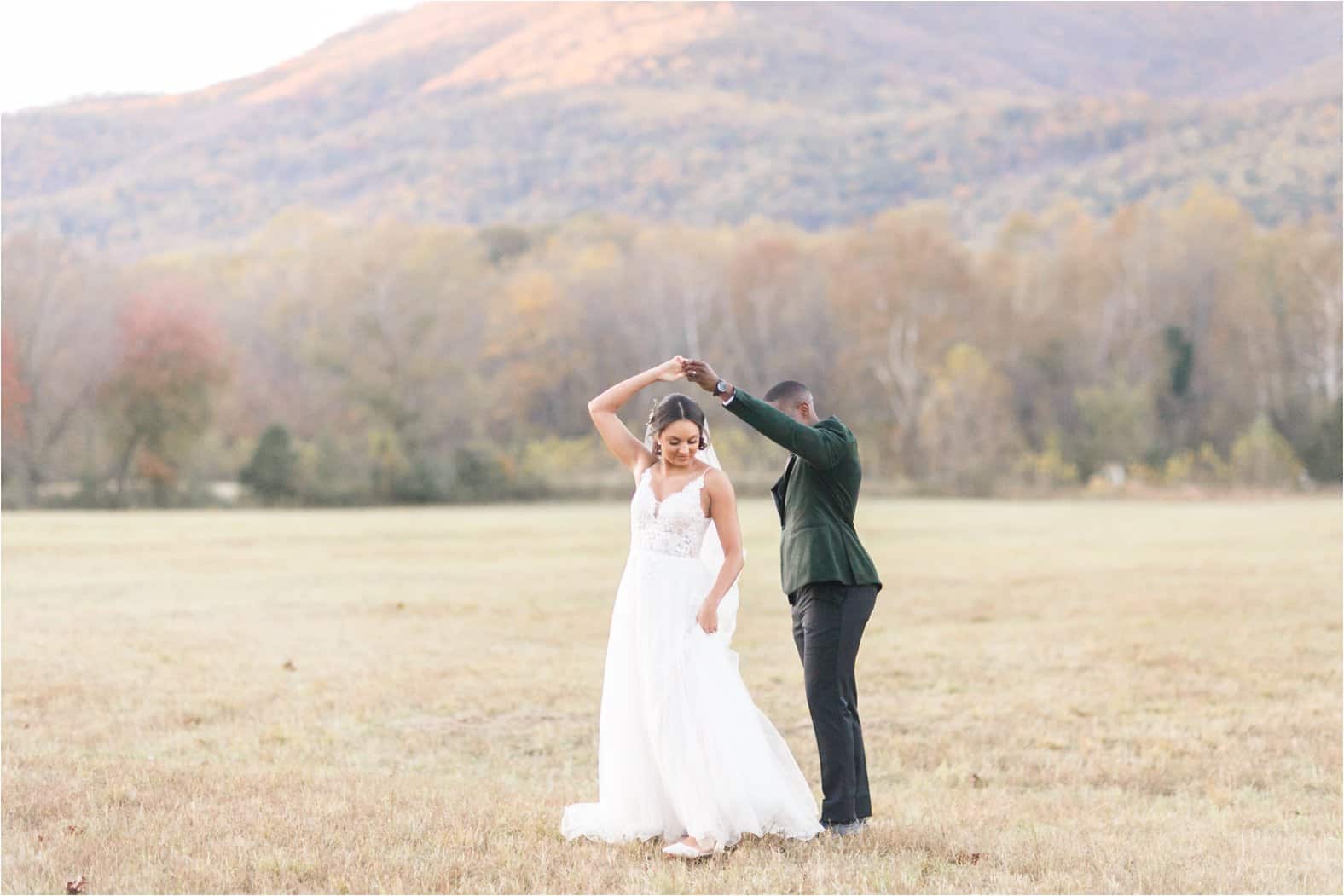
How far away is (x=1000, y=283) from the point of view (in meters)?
80.1

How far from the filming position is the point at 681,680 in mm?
7188

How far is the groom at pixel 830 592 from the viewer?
292 inches

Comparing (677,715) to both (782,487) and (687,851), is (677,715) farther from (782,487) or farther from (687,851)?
(782,487)

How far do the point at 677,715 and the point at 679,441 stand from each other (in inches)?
52.5

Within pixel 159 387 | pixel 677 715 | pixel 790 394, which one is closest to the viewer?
pixel 677 715

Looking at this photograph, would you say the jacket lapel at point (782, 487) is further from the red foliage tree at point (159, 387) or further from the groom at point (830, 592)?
the red foliage tree at point (159, 387)

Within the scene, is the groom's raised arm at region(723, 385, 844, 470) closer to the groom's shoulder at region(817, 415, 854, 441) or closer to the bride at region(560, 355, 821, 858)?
the groom's shoulder at region(817, 415, 854, 441)

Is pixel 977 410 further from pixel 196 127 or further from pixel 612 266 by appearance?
pixel 196 127

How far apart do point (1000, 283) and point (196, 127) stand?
408 ft

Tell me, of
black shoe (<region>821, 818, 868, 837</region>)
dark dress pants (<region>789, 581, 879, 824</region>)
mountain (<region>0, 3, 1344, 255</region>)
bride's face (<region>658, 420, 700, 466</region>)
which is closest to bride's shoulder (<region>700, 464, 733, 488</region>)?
bride's face (<region>658, 420, 700, 466</region>)

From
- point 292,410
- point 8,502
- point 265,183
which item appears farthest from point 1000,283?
point 265,183

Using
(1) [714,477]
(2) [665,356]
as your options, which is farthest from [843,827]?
(2) [665,356]

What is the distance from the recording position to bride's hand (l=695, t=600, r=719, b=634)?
23.5 feet

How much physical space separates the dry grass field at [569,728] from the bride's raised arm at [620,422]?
191cm
